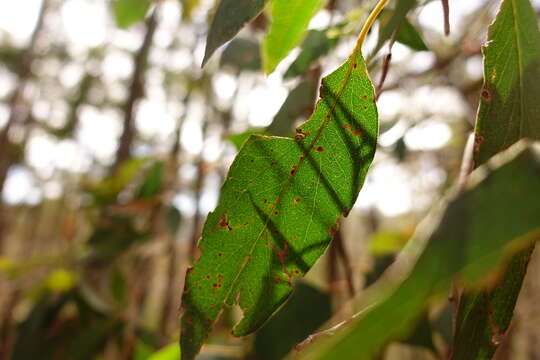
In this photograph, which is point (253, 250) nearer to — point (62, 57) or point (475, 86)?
point (475, 86)

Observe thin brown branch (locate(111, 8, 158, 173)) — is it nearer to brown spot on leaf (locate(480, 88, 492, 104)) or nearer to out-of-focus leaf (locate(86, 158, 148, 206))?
out-of-focus leaf (locate(86, 158, 148, 206))

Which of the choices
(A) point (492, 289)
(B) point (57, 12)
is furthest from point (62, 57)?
(A) point (492, 289)

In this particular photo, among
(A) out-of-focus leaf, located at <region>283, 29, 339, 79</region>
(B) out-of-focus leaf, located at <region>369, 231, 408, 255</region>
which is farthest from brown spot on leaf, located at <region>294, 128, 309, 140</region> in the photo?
(B) out-of-focus leaf, located at <region>369, 231, 408, 255</region>

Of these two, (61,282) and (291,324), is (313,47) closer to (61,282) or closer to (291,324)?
(291,324)

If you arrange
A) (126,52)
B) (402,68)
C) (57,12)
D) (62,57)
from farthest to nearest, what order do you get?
(62,57), (57,12), (126,52), (402,68)

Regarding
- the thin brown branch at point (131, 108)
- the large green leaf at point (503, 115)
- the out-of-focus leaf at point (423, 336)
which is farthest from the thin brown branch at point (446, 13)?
the thin brown branch at point (131, 108)

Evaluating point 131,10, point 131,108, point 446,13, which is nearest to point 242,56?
point 131,10
